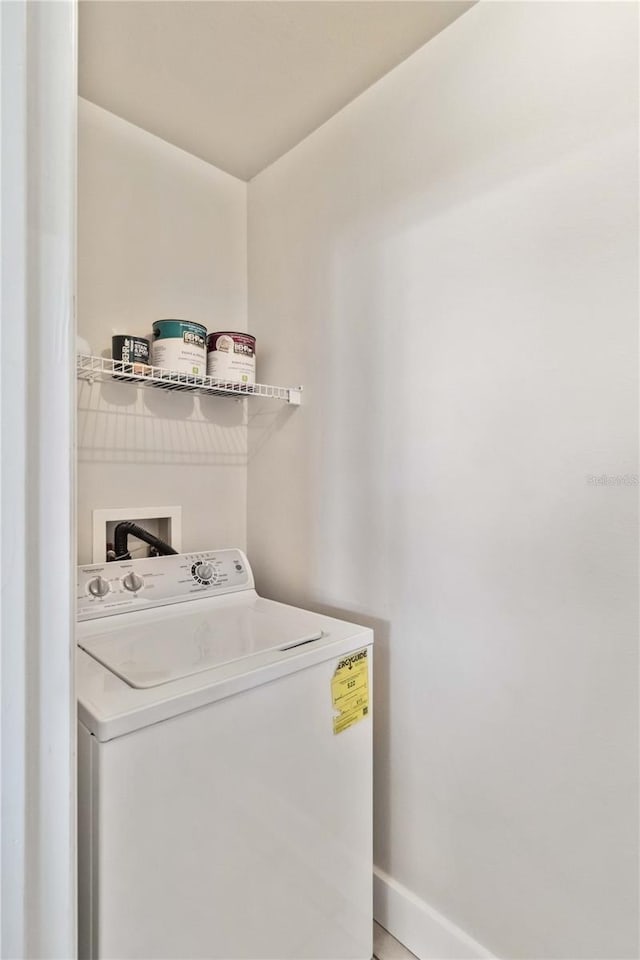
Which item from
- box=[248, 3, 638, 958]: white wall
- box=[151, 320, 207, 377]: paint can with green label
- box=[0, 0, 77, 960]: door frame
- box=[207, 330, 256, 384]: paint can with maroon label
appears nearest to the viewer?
box=[0, 0, 77, 960]: door frame

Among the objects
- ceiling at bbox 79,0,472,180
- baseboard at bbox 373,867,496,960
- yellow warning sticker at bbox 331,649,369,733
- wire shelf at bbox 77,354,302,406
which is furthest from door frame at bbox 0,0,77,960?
baseboard at bbox 373,867,496,960

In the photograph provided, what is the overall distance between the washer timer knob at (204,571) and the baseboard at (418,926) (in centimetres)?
92

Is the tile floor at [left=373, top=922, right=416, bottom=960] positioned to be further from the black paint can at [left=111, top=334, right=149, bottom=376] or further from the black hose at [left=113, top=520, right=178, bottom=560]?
the black paint can at [left=111, top=334, right=149, bottom=376]

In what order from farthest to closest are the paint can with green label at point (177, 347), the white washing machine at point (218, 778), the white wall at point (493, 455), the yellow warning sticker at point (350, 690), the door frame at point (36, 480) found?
the paint can with green label at point (177, 347) → the yellow warning sticker at point (350, 690) → the white wall at point (493, 455) → the white washing machine at point (218, 778) → the door frame at point (36, 480)

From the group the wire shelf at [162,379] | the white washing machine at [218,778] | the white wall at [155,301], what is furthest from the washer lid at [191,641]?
the wire shelf at [162,379]

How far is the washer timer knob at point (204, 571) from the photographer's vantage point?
4.75 feet

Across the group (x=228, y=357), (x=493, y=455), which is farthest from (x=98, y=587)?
(x=493, y=455)

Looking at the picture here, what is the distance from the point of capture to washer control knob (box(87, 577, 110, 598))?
1222 mm

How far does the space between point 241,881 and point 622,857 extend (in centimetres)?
70

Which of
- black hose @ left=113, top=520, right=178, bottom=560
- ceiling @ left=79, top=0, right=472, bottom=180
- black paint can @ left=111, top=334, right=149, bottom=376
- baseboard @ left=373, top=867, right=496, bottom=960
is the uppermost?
ceiling @ left=79, top=0, right=472, bottom=180

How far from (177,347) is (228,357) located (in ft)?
0.57

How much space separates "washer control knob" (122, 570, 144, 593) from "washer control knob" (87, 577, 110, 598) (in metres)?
0.05

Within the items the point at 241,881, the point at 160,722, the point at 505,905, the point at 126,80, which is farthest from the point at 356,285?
the point at 505,905

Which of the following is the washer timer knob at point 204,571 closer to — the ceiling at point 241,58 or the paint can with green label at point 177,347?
the paint can with green label at point 177,347
